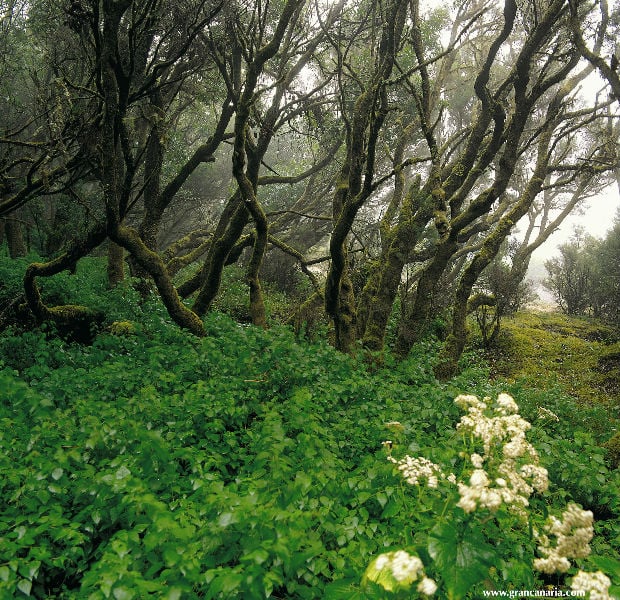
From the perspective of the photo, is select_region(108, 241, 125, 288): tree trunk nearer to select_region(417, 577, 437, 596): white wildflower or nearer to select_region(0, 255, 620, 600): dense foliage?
select_region(0, 255, 620, 600): dense foliage

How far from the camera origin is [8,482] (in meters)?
2.65

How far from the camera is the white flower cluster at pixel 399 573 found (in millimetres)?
1496

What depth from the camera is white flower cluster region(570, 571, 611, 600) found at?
1.52m

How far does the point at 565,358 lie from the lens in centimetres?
1144

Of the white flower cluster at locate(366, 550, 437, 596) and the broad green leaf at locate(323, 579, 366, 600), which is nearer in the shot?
the white flower cluster at locate(366, 550, 437, 596)

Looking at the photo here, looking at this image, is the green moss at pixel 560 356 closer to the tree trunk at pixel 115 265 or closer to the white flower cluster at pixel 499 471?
the white flower cluster at pixel 499 471

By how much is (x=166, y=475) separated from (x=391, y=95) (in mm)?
12781

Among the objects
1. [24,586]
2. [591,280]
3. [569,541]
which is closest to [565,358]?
[591,280]

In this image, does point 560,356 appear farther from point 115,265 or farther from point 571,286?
point 115,265

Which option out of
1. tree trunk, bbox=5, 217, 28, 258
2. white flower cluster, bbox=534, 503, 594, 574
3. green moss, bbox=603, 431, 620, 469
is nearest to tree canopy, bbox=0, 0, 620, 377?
tree trunk, bbox=5, 217, 28, 258

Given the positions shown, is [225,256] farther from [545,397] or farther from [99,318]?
[545,397]

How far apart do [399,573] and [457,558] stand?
31 cm

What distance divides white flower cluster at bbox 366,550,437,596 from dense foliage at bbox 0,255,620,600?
108mm

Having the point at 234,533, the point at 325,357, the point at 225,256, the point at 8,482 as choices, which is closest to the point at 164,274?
the point at 225,256
